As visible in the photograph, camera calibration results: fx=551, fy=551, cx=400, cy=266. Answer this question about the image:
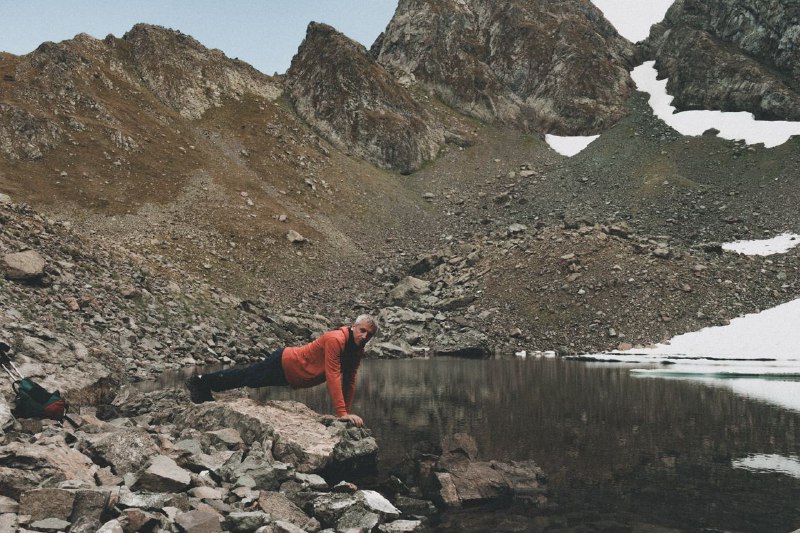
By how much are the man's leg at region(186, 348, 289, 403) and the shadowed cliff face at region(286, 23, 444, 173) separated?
77.0 meters

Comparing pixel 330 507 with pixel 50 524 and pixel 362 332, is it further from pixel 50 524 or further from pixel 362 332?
pixel 362 332

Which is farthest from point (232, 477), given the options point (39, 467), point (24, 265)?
point (24, 265)

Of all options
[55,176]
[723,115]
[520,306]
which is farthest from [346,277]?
[723,115]

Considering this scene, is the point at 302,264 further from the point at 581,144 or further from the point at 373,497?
the point at 581,144

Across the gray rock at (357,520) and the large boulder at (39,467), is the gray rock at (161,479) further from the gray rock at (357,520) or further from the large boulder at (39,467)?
the gray rock at (357,520)

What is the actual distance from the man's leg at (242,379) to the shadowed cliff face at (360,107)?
253 feet

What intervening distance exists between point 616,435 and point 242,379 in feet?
29.3

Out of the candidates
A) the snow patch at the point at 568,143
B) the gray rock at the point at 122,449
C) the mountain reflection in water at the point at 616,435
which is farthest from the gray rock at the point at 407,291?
the snow patch at the point at 568,143

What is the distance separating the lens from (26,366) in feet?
42.9

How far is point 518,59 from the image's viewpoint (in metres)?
110

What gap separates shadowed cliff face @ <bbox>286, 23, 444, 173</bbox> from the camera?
88188mm

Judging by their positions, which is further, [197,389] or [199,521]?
[197,389]

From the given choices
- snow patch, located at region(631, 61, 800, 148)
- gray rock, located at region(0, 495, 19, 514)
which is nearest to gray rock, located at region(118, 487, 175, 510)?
gray rock, located at region(0, 495, 19, 514)

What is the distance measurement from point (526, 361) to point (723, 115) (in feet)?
243
